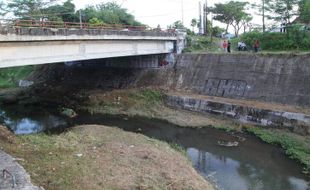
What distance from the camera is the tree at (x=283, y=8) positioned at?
102 ft

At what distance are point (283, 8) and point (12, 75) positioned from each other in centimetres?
3321

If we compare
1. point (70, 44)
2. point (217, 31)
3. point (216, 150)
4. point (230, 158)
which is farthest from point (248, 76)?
point (217, 31)

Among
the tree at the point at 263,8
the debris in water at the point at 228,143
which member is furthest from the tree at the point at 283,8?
the debris in water at the point at 228,143

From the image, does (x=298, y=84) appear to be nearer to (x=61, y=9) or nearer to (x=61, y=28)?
(x=61, y=28)

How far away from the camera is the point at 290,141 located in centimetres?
1981

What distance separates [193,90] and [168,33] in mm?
7539

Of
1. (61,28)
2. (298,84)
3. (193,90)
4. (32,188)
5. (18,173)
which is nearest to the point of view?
(32,188)

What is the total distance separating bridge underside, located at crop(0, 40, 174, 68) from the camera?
63.5 ft

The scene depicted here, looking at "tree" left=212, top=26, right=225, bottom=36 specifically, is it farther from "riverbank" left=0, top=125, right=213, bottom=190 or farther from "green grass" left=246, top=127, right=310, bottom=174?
"riverbank" left=0, top=125, right=213, bottom=190


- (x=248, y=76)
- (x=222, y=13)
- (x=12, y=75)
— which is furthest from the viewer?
(x=222, y=13)

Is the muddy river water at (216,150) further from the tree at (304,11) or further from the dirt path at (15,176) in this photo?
the tree at (304,11)

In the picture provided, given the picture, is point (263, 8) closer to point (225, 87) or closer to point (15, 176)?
point (225, 87)

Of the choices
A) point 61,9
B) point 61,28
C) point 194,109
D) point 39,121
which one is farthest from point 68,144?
point 61,9

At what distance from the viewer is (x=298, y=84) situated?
79.9 feet
